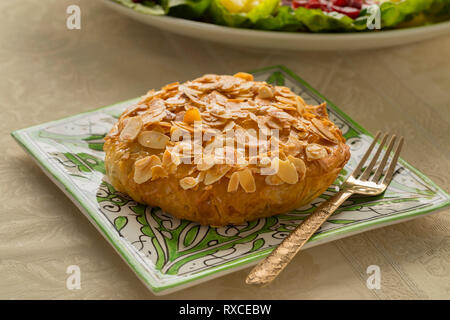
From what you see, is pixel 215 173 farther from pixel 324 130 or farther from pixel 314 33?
pixel 314 33

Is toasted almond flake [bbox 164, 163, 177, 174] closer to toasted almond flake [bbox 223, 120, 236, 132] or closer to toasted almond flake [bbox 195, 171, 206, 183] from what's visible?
toasted almond flake [bbox 195, 171, 206, 183]

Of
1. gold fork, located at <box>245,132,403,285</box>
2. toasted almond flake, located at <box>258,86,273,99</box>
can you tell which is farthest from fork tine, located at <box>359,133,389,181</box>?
toasted almond flake, located at <box>258,86,273,99</box>

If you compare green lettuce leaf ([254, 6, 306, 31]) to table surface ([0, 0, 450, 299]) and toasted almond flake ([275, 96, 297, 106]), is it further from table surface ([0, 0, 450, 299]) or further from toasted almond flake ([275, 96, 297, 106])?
toasted almond flake ([275, 96, 297, 106])

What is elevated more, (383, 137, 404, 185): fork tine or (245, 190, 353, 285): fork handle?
(383, 137, 404, 185): fork tine

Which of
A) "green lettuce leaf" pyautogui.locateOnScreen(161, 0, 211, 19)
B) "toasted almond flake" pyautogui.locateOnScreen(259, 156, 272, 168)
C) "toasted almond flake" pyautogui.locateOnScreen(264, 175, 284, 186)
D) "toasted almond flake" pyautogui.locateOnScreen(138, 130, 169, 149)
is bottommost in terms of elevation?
"toasted almond flake" pyautogui.locateOnScreen(264, 175, 284, 186)

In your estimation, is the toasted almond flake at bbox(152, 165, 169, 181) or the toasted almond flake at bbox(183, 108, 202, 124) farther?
the toasted almond flake at bbox(183, 108, 202, 124)

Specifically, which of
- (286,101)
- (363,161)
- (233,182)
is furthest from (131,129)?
(363,161)

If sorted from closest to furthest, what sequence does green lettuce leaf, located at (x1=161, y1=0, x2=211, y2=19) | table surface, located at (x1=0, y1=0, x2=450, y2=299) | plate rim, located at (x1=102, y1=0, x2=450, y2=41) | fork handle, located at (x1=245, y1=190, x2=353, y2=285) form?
fork handle, located at (x1=245, y1=190, x2=353, y2=285)
table surface, located at (x1=0, y1=0, x2=450, y2=299)
plate rim, located at (x1=102, y1=0, x2=450, y2=41)
green lettuce leaf, located at (x1=161, y1=0, x2=211, y2=19)

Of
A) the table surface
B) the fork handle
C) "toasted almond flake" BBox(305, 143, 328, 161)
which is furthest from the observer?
"toasted almond flake" BBox(305, 143, 328, 161)

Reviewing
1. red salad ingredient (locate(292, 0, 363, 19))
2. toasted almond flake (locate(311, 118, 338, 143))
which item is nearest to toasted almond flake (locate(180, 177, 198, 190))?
toasted almond flake (locate(311, 118, 338, 143))

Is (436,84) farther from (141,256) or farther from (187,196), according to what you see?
(141,256)
